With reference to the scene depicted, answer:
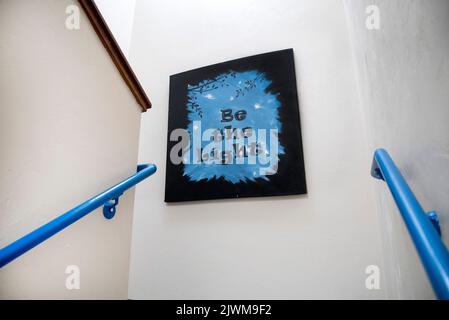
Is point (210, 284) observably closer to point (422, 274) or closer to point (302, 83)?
point (422, 274)

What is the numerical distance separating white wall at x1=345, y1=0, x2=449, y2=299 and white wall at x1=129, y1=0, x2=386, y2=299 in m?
0.35

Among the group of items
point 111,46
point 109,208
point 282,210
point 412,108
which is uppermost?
point 111,46

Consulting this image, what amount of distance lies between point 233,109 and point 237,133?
0.21 m

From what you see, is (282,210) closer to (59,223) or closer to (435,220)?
(435,220)

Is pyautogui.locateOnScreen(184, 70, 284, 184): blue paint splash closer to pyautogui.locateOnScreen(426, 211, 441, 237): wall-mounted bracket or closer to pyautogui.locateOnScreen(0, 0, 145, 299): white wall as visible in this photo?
pyautogui.locateOnScreen(0, 0, 145, 299): white wall

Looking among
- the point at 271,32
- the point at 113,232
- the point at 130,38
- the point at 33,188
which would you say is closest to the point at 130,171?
the point at 113,232

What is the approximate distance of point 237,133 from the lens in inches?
84.4

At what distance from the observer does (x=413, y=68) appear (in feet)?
2.64

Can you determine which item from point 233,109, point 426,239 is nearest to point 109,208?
point 426,239

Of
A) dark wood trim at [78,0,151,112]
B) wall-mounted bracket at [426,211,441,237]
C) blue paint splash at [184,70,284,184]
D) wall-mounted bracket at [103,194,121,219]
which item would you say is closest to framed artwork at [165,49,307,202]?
blue paint splash at [184,70,284,184]

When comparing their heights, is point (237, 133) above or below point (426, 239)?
above

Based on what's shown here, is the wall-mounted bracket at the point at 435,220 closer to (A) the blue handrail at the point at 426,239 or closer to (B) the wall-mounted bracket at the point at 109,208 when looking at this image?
(A) the blue handrail at the point at 426,239

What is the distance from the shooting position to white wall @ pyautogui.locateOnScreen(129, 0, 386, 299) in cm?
175

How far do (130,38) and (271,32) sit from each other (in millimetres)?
1501
